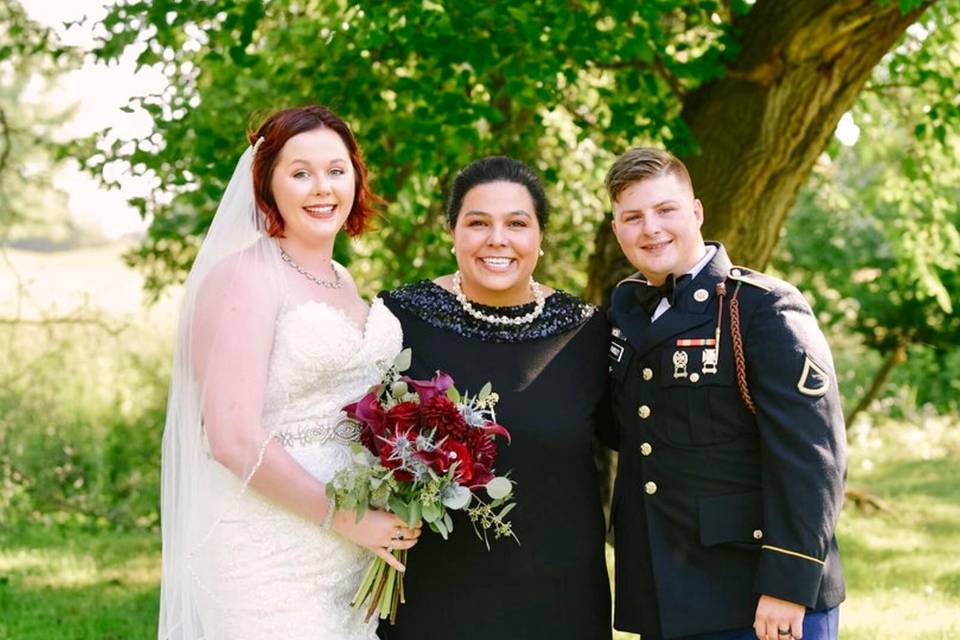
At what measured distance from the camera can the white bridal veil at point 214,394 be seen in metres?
3.14

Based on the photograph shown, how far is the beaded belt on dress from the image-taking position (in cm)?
334

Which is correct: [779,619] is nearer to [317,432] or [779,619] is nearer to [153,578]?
[317,432]

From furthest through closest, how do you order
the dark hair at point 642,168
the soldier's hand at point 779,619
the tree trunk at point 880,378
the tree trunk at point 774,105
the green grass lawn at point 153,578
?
the tree trunk at point 880,378 < the green grass lawn at point 153,578 < the tree trunk at point 774,105 < the dark hair at point 642,168 < the soldier's hand at point 779,619

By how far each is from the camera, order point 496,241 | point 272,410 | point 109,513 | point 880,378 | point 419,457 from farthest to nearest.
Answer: point 880,378
point 109,513
point 496,241
point 272,410
point 419,457

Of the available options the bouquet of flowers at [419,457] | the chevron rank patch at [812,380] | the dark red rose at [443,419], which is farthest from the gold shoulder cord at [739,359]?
the dark red rose at [443,419]

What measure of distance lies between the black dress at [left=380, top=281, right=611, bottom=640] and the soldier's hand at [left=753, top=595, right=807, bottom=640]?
684 mm

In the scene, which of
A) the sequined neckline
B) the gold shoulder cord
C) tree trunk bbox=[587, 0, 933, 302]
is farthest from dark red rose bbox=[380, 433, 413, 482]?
tree trunk bbox=[587, 0, 933, 302]

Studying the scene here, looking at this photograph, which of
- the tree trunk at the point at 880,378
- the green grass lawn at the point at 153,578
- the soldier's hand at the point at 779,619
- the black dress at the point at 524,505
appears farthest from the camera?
the tree trunk at the point at 880,378

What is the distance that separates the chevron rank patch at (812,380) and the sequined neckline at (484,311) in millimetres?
954

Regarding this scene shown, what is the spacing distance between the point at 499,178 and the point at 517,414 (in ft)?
2.66

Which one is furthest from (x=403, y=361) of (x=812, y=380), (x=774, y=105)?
(x=774, y=105)

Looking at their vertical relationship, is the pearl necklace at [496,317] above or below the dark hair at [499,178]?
below

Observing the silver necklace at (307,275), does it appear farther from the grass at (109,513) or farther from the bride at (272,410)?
the grass at (109,513)

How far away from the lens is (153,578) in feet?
25.9
